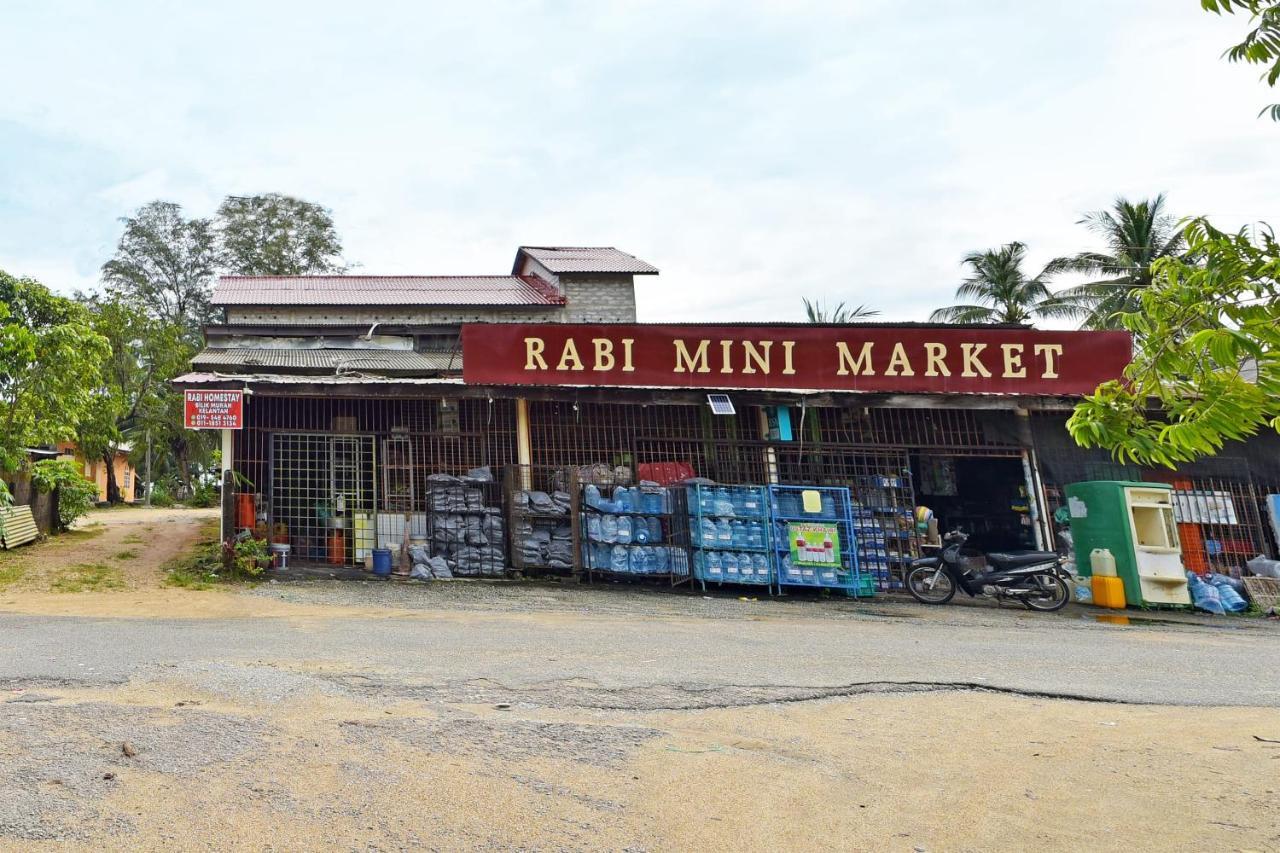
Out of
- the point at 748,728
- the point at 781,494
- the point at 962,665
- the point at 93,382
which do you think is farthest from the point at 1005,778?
the point at 93,382

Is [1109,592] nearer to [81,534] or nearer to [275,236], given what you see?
[81,534]

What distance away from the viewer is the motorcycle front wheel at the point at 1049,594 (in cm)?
1215

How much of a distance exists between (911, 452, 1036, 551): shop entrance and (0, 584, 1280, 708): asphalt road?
4968 mm

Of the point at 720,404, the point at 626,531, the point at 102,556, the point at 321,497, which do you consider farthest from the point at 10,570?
the point at 720,404

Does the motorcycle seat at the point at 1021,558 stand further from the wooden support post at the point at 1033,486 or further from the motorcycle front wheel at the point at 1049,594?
the wooden support post at the point at 1033,486

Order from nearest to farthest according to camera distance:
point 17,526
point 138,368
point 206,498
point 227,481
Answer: point 227,481 < point 17,526 < point 138,368 < point 206,498

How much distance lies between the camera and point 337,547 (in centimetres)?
1272

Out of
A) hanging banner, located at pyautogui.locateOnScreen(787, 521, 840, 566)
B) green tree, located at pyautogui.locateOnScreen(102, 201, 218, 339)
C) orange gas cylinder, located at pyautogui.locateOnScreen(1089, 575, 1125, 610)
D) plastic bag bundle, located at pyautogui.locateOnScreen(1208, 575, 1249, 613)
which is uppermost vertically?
green tree, located at pyautogui.locateOnScreen(102, 201, 218, 339)

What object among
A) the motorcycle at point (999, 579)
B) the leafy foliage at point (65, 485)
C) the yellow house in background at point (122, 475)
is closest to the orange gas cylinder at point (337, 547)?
the leafy foliage at point (65, 485)

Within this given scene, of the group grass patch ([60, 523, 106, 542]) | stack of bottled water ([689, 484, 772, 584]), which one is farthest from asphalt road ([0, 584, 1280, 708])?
grass patch ([60, 523, 106, 542])

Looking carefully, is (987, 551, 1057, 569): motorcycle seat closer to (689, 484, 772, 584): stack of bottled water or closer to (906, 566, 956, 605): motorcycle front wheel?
(906, 566, 956, 605): motorcycle front wheel

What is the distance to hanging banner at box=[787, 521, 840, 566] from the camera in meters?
12.1

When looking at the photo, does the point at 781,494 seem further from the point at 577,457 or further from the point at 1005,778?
the point at 1005,778

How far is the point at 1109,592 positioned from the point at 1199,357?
11838mm
